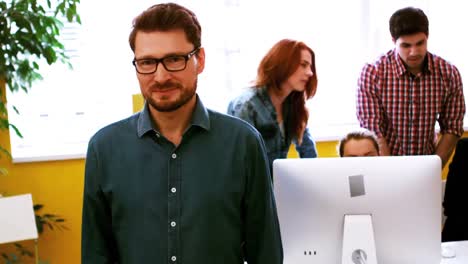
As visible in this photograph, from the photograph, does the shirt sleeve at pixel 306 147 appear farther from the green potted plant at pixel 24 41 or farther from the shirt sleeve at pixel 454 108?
the green potted plant at pixel 24 41

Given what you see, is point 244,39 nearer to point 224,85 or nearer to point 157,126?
point 224,85

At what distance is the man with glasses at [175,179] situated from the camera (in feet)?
4.34

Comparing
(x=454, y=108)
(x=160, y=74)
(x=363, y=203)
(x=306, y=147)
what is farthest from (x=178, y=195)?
(x=454, y=108)

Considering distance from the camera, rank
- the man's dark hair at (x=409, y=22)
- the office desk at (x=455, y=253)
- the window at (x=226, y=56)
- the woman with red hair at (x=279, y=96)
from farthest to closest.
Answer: the window at (x=226, y=56)
the man's dark hair at (x=409, y=22)
the woman with red hair at (x=279, y=96)
the office desk at (x=455, y=253)

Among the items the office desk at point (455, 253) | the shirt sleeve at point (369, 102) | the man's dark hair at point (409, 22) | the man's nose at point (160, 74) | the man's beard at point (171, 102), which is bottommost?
the office desk at point (455, 253)

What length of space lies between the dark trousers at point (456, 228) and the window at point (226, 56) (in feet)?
3.82

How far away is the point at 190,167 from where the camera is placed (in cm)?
137

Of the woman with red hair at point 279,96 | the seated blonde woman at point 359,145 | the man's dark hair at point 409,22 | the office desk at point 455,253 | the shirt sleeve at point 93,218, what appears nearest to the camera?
the shirt sleeve at point 93,218

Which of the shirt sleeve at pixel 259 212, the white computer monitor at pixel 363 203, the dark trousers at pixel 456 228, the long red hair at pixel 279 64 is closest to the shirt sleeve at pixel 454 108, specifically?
the dark trousers at pixel 456 228

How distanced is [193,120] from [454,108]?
204cm

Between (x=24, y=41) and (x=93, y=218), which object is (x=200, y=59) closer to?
(x=93, y=218)

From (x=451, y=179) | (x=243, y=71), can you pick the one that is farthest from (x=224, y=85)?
(x=451, y=179)

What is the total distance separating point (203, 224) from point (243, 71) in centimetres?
242

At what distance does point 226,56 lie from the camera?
3662 mm
